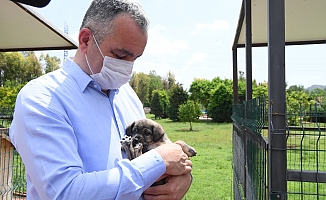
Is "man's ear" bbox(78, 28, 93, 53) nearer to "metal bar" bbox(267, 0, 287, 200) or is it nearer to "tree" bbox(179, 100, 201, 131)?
"metal bar" bbox(267, 0, 287, 200)

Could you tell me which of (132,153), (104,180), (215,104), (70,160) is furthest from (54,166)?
(215,104)

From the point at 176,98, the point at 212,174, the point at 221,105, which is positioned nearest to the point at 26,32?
the point at 212,174

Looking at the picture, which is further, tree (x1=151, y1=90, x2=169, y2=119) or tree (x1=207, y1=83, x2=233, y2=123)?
tree (x1=151, y1=90, x2=169, y2=119)

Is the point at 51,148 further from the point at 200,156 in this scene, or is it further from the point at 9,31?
the point at 200,156

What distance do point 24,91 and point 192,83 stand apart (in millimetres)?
42239

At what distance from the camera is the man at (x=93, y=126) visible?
1237 millimetres

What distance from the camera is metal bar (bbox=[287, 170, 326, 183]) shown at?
214 centimetres

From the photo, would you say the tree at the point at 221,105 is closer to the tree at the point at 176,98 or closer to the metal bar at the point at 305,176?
the tree at the point at 176,98

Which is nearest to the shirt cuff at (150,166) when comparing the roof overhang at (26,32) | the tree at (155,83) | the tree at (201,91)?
the roof overhang at (26,32)

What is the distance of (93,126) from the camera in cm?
147

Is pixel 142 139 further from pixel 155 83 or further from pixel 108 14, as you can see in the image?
pixel 155 83

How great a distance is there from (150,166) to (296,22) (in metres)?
5.84

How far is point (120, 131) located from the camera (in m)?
1.71

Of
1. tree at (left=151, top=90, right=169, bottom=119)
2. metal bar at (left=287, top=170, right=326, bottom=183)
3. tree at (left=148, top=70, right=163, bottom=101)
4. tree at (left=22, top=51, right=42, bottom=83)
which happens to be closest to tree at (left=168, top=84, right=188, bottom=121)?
tree at (left=151, top=90, right=169, bottom=119)
